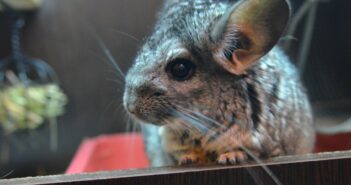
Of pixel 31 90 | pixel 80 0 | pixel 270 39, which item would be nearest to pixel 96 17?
pixel 80 0

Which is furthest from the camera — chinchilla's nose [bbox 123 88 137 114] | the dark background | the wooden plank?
the dark background

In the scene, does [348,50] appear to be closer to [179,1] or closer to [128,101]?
[179,1]

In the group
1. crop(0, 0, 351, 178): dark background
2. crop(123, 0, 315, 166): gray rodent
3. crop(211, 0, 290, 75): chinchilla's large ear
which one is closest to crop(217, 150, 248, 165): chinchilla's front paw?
crop(123, 0, 315, 166): gray rodent

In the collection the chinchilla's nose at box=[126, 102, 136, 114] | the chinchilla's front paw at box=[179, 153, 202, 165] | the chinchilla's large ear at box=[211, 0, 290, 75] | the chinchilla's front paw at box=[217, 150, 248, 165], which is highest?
the chinchilla's large ear at box=[211, 0, 290, 75]

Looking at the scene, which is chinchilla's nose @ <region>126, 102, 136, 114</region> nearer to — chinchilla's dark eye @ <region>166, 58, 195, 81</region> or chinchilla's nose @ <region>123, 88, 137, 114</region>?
chinchilla's nose @ <region>123, 88, 137, 114</region>

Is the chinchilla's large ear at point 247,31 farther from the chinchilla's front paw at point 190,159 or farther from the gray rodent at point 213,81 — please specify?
the chinchilla's front paw at point 190,159

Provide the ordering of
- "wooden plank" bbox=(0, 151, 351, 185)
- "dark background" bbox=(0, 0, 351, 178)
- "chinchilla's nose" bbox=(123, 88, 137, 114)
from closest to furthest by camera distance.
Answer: "wooden plank" bbox=(0, 151, 351, 185)
"chinchilla's nose" bbox=(123, 88, 137, 114)
"dark background" bbox=(0, 0, 351, 178)

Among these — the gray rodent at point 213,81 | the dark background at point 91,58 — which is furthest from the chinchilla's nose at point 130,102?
the dark background at point 91,58
